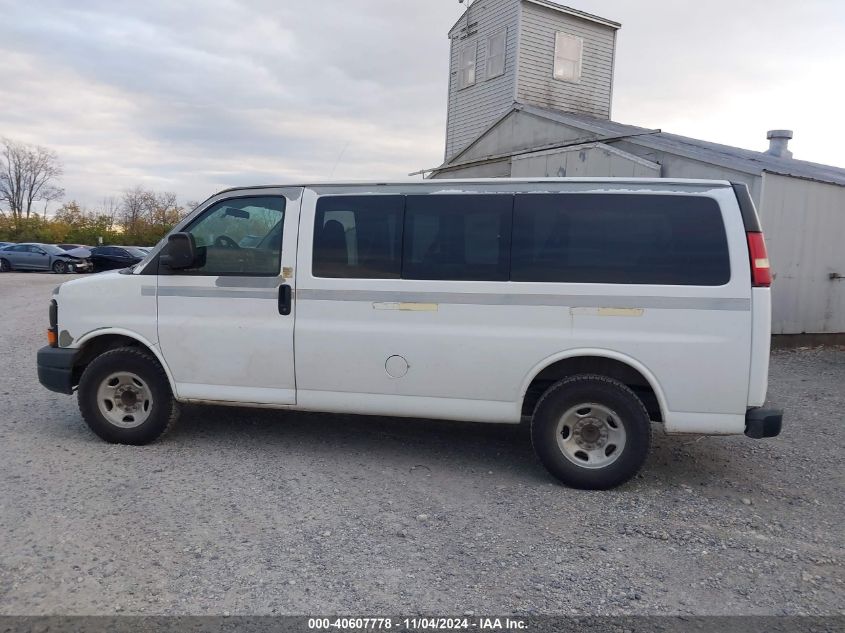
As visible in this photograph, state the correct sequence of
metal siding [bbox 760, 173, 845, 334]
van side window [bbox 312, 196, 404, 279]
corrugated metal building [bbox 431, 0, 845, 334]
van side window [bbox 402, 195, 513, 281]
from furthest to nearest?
corrugated metal building [bbox 431, 0, 845, 334]
metal siding [bbox 760, 173, 845, 334]
van side window [bbox 312, 196, 404, 279]
van side window [bbox 402, 195, 513, 281]

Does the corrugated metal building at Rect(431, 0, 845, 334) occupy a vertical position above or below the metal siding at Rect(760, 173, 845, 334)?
above

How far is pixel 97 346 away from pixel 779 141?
19.9 m

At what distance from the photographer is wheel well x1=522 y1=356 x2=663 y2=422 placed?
445 centimetres

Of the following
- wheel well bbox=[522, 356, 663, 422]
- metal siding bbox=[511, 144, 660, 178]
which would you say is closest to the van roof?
wheel well bbox=[522, 356, 663, 422]

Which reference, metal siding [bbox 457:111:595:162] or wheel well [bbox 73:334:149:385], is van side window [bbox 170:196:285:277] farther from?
metal siding [bbox 457:111:595:162]

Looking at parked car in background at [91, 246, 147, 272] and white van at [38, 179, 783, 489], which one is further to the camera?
parked car in background at [91, 246, 147, 272]

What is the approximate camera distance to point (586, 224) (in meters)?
4.47

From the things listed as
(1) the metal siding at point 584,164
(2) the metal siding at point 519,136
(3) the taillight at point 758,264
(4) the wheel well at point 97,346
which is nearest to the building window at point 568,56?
(2) the metal siding at point 519,136

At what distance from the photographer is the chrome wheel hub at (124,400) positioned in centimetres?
519

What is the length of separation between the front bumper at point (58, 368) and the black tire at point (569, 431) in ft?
12.8

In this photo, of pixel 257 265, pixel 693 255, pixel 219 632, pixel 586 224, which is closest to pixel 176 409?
pixel 257 265

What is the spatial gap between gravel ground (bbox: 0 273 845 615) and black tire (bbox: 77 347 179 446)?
154mm

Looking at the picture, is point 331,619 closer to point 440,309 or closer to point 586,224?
point 440,309

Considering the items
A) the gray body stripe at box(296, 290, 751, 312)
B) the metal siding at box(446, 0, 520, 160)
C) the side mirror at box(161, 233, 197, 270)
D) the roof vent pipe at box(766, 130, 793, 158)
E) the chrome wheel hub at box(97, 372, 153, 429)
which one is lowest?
the chrome wheel hub at box(97, 372, 153, 429)
